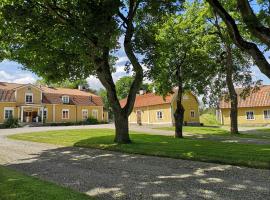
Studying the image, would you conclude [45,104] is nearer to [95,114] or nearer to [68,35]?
[95,114]

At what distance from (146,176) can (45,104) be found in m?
47.7

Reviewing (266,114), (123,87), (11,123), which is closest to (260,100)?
(266,114)

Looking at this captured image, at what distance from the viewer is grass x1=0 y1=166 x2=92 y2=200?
23.4 ft

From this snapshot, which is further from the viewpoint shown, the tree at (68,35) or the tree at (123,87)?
the tree at (123,87)

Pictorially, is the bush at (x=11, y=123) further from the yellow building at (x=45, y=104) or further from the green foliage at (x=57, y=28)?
the green foliage at (x=57, y=28)

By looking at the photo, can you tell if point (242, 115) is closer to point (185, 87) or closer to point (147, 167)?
point (185, 87)

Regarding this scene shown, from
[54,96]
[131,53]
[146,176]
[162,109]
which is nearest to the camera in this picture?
[146,176]

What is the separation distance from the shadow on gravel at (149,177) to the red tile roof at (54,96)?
4054cm

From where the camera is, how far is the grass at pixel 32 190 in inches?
281

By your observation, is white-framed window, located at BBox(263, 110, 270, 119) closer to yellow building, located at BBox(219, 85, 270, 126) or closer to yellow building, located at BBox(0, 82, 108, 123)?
yellow building, located at BBox(219, 85, 270, 126)

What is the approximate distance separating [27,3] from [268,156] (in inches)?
512

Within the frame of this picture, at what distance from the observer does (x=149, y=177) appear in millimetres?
9250

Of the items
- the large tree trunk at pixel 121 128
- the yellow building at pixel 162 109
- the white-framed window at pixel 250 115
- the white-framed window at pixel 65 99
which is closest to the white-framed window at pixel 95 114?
the white-framed window at pixel 65 99

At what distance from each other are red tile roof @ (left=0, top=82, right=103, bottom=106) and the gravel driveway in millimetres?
39587
